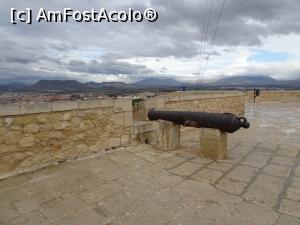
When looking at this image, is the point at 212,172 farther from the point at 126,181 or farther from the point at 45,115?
the point at 45,115

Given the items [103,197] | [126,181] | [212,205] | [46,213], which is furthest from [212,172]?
[46,213]

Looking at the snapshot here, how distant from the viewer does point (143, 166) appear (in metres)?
4.16

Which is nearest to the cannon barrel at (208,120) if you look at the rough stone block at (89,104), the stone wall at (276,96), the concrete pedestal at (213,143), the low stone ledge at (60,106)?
the concrete pedestal at (213,143)

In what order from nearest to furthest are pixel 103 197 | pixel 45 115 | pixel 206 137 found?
pixel 103 197
pixel 45 115
pixel 206 137

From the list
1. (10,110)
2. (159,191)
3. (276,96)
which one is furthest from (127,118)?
(276,96)

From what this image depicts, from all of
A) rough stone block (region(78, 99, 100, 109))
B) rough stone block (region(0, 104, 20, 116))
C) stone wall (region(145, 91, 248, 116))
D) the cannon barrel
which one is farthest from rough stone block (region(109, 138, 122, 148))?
rough stone block (region(0, 104, 20, 116))

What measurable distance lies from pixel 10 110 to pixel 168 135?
298 cm

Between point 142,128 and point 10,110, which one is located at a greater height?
point 10,110

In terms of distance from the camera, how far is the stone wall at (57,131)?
376 centimetres

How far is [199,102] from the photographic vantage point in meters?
8.13

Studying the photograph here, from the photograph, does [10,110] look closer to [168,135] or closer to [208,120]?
[168,135]

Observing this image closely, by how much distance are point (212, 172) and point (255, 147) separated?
213cm

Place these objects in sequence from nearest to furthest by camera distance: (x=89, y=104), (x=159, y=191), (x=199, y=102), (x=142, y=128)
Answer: (x=159, y=191) → (x=89, y=104) → (x=142, y=128) → (x=199, y=102)

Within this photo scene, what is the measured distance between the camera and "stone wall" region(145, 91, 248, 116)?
6.80 m
